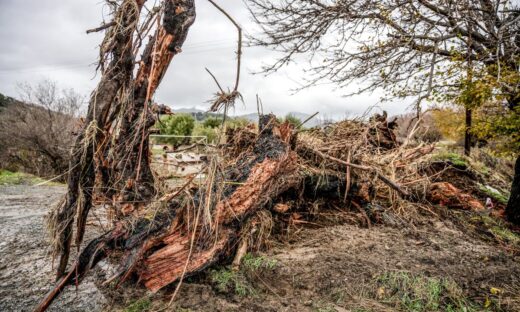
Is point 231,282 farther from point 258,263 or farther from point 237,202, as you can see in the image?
point 237,202

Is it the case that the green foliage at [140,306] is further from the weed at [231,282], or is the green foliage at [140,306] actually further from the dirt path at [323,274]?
the weed at [231,282]

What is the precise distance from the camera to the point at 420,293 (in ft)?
6.68

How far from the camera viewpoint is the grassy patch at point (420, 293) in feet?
6.34

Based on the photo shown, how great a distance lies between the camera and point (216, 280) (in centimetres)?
226

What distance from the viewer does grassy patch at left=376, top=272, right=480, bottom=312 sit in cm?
193

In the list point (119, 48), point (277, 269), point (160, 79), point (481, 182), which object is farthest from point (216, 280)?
point (481, 182)

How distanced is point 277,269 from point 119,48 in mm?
2242

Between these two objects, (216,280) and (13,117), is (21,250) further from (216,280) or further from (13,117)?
(13,117)

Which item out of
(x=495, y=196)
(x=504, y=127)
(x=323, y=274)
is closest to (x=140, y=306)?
(x=323, y=274)

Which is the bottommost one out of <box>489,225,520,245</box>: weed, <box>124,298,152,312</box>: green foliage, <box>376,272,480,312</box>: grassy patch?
<box>489,225,520,245</box>: weed

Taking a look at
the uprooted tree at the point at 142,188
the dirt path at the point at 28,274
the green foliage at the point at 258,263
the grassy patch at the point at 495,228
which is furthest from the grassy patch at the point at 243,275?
the grassy patch at the point at 495,228

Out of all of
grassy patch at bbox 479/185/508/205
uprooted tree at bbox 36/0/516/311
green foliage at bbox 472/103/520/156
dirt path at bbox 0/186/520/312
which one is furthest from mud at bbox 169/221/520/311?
grassy patch at bbox 479/185/508/205

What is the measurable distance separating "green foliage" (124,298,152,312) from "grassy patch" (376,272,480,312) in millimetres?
1701

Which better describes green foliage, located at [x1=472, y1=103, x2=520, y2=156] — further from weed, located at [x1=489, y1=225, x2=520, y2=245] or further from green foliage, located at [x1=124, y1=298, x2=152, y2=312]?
green foliage, located at [x1=124, y1=298, x2=152, y2=312]
